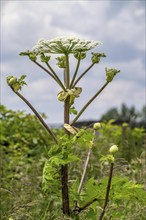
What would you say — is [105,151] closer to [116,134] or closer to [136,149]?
[136,149]

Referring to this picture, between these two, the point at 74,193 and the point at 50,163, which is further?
the point at 74,193

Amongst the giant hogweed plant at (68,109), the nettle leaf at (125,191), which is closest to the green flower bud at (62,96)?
the giant hogweed plant at (68,109)

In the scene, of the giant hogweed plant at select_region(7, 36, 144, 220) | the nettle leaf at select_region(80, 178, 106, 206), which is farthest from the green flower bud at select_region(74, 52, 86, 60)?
the nettle leaf at select_region(80, 178, 106, 206)

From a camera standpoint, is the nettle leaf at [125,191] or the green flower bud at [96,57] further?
the green flower bud at [96,57]

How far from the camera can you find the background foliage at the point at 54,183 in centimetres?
260

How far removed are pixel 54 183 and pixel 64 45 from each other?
641 mm

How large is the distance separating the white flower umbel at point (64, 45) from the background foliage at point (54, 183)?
0.39 m

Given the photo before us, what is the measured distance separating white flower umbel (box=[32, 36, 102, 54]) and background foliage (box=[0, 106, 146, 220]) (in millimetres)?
392

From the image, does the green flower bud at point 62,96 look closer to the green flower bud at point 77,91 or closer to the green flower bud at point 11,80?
→ the green flower bud at point 77,91

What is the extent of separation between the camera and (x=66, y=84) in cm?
264

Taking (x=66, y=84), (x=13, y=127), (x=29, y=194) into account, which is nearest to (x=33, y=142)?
(x=13, y=127)

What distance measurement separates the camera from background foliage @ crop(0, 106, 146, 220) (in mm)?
2600

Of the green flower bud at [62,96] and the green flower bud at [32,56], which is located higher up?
the green flower bud at [32,56]

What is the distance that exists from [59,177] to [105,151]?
3920mm
